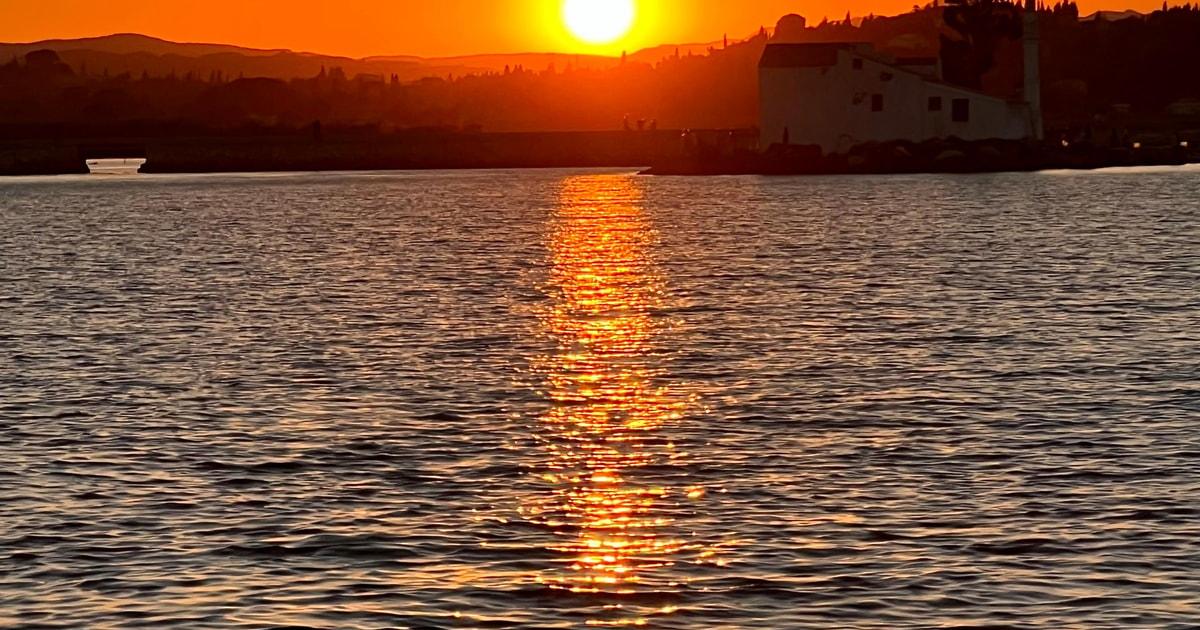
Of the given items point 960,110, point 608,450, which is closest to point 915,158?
point 960,110

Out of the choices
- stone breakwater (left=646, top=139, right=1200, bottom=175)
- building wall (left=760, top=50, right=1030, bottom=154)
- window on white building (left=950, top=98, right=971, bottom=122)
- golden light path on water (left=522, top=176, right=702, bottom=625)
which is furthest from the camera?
stone breakwater (left=646, top=139, right=1200, bottom=175)

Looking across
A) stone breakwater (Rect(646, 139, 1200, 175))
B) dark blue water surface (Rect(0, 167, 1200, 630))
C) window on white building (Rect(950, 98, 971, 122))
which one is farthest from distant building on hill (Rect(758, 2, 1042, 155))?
dark blue water surface (Rect(0, 167, 1200, 630))

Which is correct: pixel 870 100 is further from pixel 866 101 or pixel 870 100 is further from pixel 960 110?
pixel 960 110

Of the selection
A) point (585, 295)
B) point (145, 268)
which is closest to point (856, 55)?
point (145, 268)

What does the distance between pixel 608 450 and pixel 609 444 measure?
0.52 meters

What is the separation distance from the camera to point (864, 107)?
140 metres

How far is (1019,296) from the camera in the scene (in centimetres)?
4678

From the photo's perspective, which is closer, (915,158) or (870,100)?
(870,100)

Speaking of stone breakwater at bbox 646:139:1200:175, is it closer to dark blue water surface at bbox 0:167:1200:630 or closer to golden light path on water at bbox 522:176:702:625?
dark blue water surface at bbox 0:167:1200:630

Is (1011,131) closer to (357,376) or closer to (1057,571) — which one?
(357,376)

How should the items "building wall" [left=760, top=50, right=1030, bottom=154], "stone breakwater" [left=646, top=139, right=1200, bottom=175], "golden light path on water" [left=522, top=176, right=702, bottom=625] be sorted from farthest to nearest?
1. "stone breakwater" [left=646, top=139, right=1200, bottom=175]
2. "building wall" [left=760, top=50, right=1030, bottom=154]
3. "golden light path on water" [left=522, top=176, right=702, bottom=625]

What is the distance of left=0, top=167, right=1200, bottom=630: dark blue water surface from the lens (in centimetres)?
1606

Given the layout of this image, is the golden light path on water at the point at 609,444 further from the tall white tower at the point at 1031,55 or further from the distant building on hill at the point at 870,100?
the tall white tower at the point at 1031,55

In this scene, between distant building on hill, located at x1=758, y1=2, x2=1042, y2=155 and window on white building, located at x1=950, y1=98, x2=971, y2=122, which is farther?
window on white building, located at x1=950, y1=98, x2=971, y2=122
